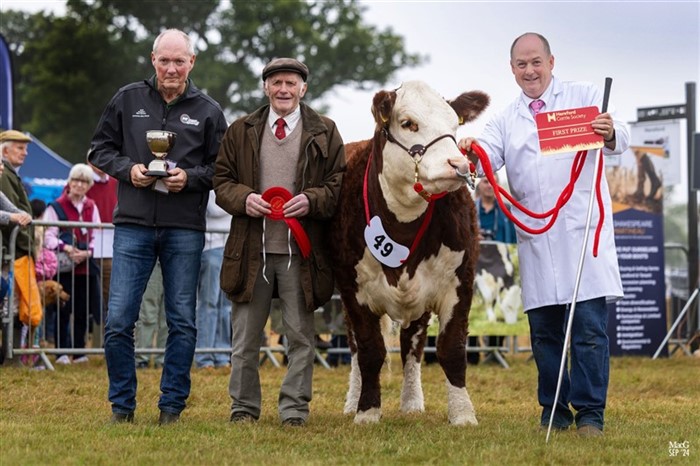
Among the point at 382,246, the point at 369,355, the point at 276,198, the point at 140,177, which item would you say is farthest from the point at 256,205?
the point at 369,355

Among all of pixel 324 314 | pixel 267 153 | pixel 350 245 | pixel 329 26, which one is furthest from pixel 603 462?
pixel 329 26

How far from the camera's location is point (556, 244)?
21.0 feet

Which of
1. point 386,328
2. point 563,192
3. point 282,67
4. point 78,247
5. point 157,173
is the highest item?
point 282,67

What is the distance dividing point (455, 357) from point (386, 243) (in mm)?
898

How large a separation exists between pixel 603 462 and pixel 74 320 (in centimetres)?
740

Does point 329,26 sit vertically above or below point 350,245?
above

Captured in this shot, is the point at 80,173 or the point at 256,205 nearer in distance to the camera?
the point at 256,205

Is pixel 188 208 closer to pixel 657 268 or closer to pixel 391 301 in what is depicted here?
pixel 391 301

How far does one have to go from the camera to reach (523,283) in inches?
261

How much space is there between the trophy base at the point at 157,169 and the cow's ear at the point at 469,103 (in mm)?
1882

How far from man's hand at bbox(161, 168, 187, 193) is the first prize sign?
88.2 inches

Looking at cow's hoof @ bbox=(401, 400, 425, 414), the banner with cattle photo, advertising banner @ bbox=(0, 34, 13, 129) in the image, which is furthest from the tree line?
cow's hoof @ bbox=(401, 400, 425, 414)

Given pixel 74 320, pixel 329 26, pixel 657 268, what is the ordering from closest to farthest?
1. pixel 74 320
2. pixel 657 268
3. pixel 329 26

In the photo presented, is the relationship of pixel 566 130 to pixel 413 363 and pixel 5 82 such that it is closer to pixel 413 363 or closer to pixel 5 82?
pixel 413 363
